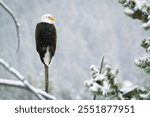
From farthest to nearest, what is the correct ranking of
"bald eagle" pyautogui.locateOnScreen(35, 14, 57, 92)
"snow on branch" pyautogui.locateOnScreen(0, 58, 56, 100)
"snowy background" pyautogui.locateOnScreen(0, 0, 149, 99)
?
"snowy background" pyautogui.locateOnScreen(0, 0, 149, 99) < "bald eagle" pyautogui.locateOnScreen(35, 14, 57, 92) < "snow on branch" pyautogui.locateOnScreen(0, 58, 56, 100)

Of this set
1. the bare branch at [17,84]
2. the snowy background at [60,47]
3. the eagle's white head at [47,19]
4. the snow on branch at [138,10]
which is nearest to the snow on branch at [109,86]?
the snowy background at [60,47]

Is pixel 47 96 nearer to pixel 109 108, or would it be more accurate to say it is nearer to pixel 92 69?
pixel 109 108

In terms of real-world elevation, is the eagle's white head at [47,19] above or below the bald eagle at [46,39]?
above

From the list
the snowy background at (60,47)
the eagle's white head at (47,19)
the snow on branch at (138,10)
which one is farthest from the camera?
the snow on branch at (138,10)

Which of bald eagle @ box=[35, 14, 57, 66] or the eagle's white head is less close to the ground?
the eagle's white head

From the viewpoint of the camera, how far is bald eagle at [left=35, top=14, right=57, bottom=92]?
2.13 meters

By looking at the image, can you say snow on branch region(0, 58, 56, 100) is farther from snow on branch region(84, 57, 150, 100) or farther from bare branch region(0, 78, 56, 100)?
snow on branch region(84, 57, 150, 100)

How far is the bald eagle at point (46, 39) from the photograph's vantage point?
6.98 ft

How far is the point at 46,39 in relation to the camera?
7.29ft

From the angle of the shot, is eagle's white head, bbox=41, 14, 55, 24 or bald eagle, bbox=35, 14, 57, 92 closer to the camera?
bald eagle, bbox=35, 14, 57, 92

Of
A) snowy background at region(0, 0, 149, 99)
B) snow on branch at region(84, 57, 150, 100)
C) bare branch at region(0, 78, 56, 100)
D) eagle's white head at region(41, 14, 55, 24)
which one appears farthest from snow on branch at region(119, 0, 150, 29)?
bare branch at region(0, 78, 56, 100)

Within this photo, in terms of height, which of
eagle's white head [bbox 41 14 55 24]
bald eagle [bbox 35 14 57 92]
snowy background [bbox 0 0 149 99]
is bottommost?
snowy background [bbox 0 0 149 99]

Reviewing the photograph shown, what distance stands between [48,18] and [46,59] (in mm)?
322

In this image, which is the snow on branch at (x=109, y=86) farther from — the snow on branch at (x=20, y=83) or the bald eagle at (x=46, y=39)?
the snow on branch at (x=20, y=83)
